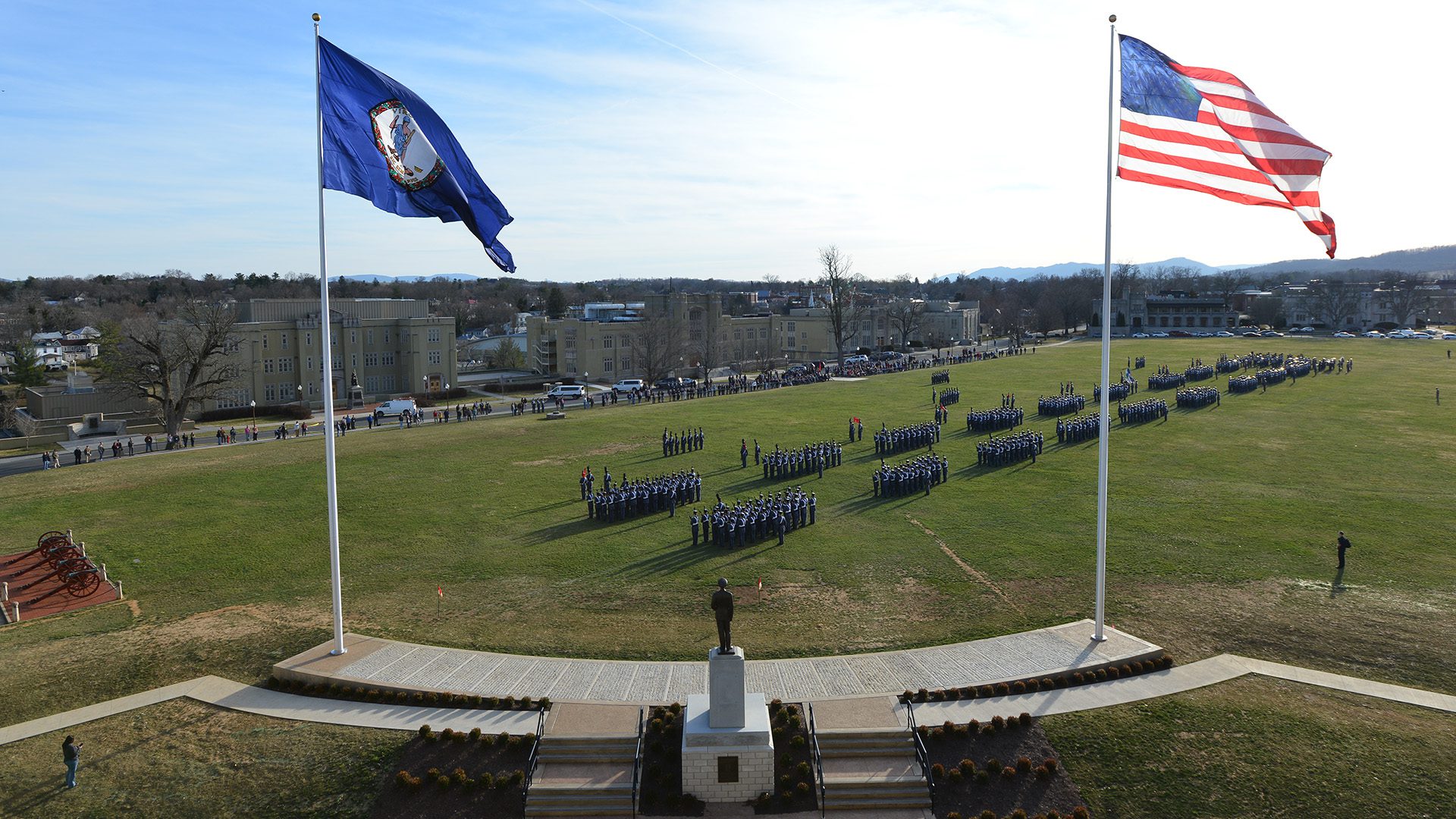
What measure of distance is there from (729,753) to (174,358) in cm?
5125

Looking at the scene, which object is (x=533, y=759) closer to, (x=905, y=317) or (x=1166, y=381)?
(x=1166, y=381)

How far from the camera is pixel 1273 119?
1485 centimetres

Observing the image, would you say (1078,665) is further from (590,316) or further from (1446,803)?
(590,316)

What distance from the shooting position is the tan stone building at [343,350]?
64062mm


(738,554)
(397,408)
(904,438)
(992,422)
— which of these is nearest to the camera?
(738,554)

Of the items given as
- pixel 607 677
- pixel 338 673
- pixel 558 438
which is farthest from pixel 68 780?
pixel 558 438

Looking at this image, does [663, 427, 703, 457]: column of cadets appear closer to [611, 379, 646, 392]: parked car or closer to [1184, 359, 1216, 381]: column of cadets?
[611, 379, 646, 392]: parked car

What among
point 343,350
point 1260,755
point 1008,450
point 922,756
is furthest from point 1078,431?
point 343,350

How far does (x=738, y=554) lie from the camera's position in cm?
2464

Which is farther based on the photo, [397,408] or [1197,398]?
[397,408]

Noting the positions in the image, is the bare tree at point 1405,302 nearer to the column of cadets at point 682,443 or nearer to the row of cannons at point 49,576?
the column of cadets at point 682,443

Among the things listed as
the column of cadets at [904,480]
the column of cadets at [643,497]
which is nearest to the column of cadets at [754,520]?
the column of cadets at [643,497]

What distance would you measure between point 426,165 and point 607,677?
973 centimetres

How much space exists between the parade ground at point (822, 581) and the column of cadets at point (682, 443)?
0.69 meters
